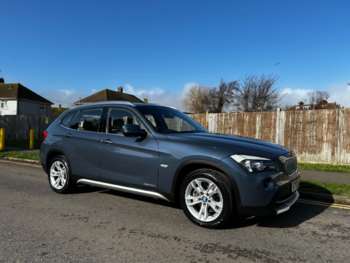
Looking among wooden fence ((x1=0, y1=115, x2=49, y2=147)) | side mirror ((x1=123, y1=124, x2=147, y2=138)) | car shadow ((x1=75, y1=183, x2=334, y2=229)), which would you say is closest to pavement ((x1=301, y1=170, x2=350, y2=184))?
car shadow ((x1=75, y1=183, x2=334, y2=229))

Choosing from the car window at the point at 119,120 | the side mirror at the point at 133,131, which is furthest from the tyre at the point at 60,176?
the side mirror at the point at 133,131

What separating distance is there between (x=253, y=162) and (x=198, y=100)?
2614 inches

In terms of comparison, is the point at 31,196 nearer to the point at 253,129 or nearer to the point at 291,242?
the point at 291,242

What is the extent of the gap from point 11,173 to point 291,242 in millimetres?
8032

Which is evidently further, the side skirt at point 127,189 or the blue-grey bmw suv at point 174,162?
the side skirt at point 127,189

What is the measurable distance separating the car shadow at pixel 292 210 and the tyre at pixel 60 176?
0.31 meters

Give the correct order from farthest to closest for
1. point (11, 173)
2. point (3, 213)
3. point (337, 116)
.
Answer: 1. point (337, 116)
2. point (11, 173)
3. point (3, 213)

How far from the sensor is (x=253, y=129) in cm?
1391

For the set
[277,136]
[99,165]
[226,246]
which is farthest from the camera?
[277,136]

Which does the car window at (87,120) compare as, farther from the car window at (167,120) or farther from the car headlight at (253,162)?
the car headlight at (253,162)

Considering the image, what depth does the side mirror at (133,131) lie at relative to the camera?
5484mm

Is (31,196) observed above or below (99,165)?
below

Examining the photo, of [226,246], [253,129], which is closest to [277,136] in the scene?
[253,129]

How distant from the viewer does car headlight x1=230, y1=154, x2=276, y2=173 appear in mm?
4633
